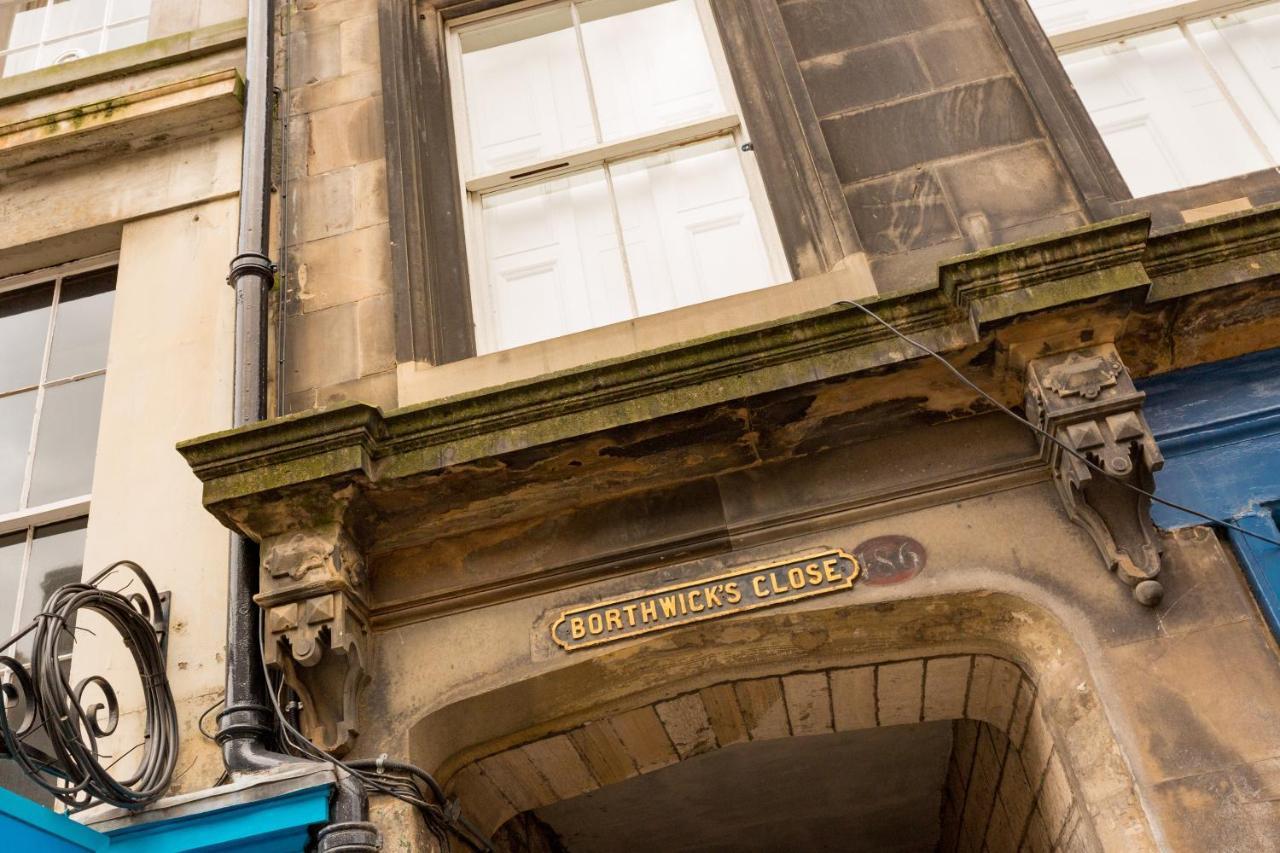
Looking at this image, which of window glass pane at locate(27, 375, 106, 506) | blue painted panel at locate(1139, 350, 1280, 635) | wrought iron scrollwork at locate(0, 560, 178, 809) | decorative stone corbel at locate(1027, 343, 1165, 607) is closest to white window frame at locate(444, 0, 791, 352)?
decorative stone corbel at locate(1027, 343, 1165, 607)

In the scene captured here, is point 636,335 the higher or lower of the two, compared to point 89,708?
higher

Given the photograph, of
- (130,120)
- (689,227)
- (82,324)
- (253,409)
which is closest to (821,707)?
(689,227)

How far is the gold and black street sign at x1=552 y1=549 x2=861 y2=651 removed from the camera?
3.90 metres

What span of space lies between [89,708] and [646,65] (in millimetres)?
3768

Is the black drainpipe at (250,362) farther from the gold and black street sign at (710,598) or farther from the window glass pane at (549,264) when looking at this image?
the gold and black street sign at (710,598)

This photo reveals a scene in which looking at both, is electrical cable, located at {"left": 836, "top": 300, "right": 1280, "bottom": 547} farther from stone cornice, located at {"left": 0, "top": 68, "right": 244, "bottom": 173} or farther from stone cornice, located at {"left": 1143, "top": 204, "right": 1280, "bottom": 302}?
stone cornice, located at {"left": 0, "top": 68, "right": 244, "bottom": 173}

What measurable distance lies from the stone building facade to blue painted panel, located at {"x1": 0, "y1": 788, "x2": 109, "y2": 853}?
431mm

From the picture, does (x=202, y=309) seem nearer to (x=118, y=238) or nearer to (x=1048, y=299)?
(x=118, y=238)

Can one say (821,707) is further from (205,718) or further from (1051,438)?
(205,718)

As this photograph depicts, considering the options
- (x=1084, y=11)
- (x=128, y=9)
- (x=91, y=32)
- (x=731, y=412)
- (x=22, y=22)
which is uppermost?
(x=22, y=22)

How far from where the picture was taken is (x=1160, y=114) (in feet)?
15.8

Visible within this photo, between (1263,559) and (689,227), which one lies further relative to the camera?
(689,227)

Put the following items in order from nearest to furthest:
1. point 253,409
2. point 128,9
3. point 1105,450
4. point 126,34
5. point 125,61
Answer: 1. point 1105,450
2. point 253,409
3. point 125,61
4. point 126,34
5. point 128,9

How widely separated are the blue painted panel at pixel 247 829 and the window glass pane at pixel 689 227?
2366mm
